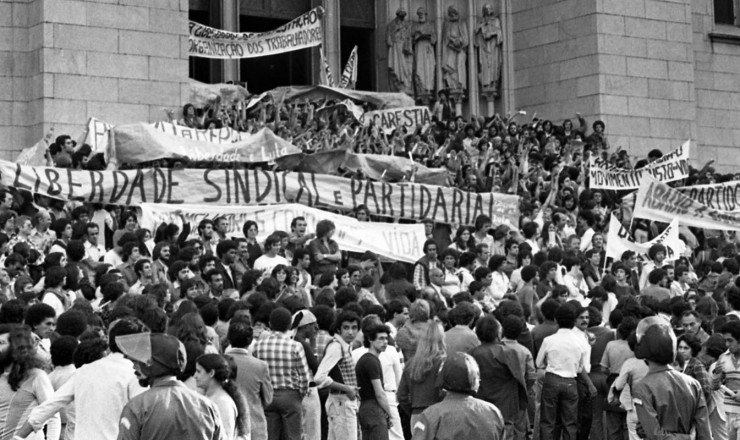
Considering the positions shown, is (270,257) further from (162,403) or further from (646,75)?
(646,75)

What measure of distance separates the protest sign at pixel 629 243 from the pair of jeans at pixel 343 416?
863 cm

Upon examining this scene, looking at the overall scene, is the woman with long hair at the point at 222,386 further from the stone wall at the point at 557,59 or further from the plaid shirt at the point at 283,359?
the stone wall at the point at 557,59

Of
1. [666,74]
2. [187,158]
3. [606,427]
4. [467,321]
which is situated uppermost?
[666,74]

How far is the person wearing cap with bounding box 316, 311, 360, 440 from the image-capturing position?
13.4 metres

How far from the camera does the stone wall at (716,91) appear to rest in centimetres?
3369

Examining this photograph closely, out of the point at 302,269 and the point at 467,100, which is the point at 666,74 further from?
the point at 302,269

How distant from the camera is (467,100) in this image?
31.8 m

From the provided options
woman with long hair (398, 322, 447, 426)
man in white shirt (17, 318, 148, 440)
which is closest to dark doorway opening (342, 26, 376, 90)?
woman with long hair (398, 322, 447, 426)

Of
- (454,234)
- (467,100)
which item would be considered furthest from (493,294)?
(467,100)

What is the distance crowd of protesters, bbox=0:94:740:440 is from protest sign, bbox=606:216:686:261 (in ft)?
0.80

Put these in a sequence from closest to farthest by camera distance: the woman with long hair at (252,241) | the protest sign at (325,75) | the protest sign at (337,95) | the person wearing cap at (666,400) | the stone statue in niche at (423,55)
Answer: the person wearing cap at (666,400), the woman with long hair at (252,241), the protest sign at (337,95), the protest sign at (325,75), the stone statue in niche at (423,55)

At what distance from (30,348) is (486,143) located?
15342 millimetres

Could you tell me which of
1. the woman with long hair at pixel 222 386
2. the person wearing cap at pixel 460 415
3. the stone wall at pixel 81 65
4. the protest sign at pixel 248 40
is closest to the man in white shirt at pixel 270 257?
the woman with long hair at pixel 222 386

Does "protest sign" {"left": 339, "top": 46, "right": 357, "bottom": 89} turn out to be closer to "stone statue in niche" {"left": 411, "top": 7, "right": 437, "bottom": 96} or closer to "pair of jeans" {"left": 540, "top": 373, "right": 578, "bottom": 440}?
"stone statue in niche" {"left": 411, "top": 7, "right": 437, "bottom": 96}
